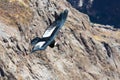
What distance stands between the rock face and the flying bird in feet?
329

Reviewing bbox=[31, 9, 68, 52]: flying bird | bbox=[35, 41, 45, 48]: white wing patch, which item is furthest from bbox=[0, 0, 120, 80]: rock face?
bbox=[35, 41, 45, 48]: white wing patch

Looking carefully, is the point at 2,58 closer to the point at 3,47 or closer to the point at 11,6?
the point at 3,47

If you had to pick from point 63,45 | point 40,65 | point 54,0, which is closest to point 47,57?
point 40,65

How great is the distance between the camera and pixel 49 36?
3136 cm

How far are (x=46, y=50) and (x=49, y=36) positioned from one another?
126m

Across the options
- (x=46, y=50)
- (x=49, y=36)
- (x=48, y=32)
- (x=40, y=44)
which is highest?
(x=48, y=32)

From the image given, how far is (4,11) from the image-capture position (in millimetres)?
155625

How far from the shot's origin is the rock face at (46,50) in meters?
139

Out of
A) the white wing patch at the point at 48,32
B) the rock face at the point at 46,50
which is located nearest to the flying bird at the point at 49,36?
the white wing patch at the point at 48,32

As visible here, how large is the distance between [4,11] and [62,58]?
2569cm

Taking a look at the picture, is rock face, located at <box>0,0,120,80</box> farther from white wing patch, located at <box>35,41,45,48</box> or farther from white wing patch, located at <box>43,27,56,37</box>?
white wing patch, located at <box>35,41,45,48</box>

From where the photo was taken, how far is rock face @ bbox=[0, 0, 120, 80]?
139 meters

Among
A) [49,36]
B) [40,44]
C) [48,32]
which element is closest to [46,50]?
[48,32]

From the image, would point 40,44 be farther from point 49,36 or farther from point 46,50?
point 46,50
